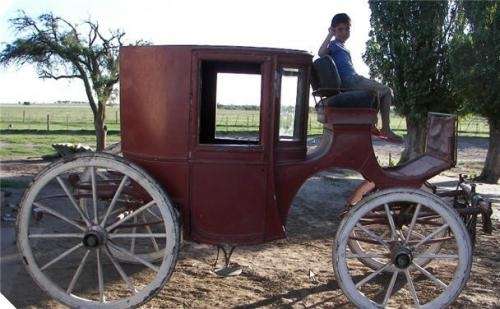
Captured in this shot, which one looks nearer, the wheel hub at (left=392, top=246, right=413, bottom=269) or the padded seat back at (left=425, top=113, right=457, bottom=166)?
the wheel hub at (left=392, top=246, right=413, bottom=269)

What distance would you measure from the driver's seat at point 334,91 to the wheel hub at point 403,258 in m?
1.12

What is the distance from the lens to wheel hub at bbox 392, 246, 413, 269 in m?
3.84

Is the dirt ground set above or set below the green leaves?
below

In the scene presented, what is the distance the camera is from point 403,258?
385 cm

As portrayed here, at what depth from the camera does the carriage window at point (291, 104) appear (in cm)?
398

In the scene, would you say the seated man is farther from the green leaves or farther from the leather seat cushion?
the green leaves

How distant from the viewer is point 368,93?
161 inches

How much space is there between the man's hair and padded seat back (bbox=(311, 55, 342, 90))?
1.27ft

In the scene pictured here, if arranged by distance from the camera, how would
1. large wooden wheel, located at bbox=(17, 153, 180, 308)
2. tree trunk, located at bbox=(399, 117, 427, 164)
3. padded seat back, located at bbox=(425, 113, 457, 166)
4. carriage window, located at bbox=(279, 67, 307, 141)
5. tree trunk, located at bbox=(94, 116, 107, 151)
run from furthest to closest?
tree trunk, located at bbox=(94, 116, 107, 151), tree trunk, located at bbox=(399, 117, 427, 164), padded seat back, located at bbox=(425, 113, 457, 166), carriage window, located at bbox=(279, 67, 307, 141), large wooden wheel, located at bbox=(17, 153, 180, 308)

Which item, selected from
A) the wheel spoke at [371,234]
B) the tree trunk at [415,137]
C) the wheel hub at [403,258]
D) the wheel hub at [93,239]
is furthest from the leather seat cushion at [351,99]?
the tree trunk at [415,137]

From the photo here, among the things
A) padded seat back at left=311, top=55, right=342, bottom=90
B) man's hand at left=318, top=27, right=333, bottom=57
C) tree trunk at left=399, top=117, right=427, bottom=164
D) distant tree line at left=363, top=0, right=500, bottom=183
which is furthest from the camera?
tree trunk at left=399, top=117, right=427, bottom=164

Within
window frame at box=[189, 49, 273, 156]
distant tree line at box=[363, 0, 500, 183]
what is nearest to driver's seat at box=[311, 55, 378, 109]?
window frame at box=[189, 49, 273, 156]

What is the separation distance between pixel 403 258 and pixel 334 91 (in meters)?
1.39

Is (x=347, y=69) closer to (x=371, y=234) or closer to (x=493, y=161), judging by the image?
(x=371, y=234)
